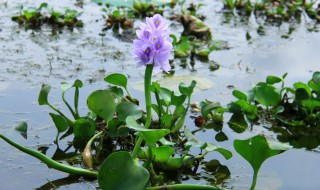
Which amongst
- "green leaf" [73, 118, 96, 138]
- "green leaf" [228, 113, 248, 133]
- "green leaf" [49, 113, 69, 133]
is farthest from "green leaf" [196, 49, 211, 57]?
"green leaf" [49, 113, 69, 133]

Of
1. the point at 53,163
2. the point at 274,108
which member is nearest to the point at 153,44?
the point at 53,163

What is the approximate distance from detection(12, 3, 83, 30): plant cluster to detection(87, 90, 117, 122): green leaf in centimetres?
228

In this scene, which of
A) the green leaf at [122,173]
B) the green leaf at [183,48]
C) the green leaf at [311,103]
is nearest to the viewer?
the green leaf at [122,173]

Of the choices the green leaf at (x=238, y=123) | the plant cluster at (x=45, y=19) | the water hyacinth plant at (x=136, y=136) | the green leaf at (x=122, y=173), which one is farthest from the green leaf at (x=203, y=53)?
the green leaf at (x=122, y=173)

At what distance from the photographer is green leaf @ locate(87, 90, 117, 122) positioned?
8.63ft

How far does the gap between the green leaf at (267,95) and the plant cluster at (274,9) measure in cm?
263

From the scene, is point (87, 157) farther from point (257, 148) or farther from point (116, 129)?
point (257, 148)

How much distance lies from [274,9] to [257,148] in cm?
425

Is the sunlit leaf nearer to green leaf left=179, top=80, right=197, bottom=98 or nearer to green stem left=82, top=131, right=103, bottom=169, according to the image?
green leaf left=179, top=80, right=197, bottom=98

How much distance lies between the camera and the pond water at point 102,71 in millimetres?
2521

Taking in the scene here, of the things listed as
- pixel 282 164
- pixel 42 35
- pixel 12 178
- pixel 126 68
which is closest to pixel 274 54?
pixel 126 68

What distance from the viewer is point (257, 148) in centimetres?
214

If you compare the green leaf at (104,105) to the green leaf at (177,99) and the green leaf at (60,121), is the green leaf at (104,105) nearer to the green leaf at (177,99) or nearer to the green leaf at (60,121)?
the green leaf at (60,121)

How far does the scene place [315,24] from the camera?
5.71m
